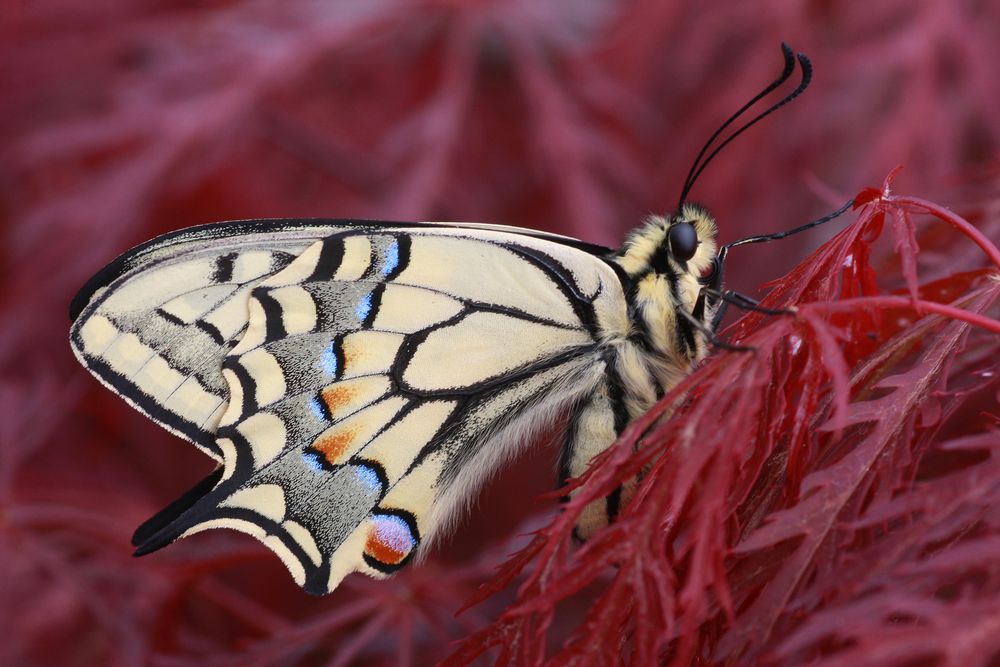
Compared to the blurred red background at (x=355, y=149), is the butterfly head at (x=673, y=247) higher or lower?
lower

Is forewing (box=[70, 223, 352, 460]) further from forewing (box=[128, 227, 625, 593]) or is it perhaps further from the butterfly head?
the butterfly head

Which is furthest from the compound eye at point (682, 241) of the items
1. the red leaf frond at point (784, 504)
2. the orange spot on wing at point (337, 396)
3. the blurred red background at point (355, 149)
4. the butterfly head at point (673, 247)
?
the blurred red background at point (355, 149)

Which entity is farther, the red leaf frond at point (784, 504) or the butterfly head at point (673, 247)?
the butterfly head at point (673, 247)

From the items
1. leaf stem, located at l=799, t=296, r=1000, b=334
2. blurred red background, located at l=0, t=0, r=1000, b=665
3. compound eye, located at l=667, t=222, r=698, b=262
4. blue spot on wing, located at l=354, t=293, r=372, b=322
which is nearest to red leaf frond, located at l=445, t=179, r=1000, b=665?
leaf stem, located at l=799, t=296, r=1000, b=334

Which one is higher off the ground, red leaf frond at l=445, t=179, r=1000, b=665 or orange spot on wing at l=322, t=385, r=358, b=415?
orange spot on wing at l=322, t=385, r=358, b=415

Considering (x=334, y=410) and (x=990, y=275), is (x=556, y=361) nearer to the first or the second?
(x=334, y=410)

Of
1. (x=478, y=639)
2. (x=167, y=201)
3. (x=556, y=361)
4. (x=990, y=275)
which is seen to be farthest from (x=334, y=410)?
(x=167, y=201)

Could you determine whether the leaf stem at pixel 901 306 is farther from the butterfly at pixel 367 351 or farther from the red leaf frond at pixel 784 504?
the butterfly at pixel 367 351

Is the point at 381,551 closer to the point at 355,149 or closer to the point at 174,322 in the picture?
the point at 174,322
